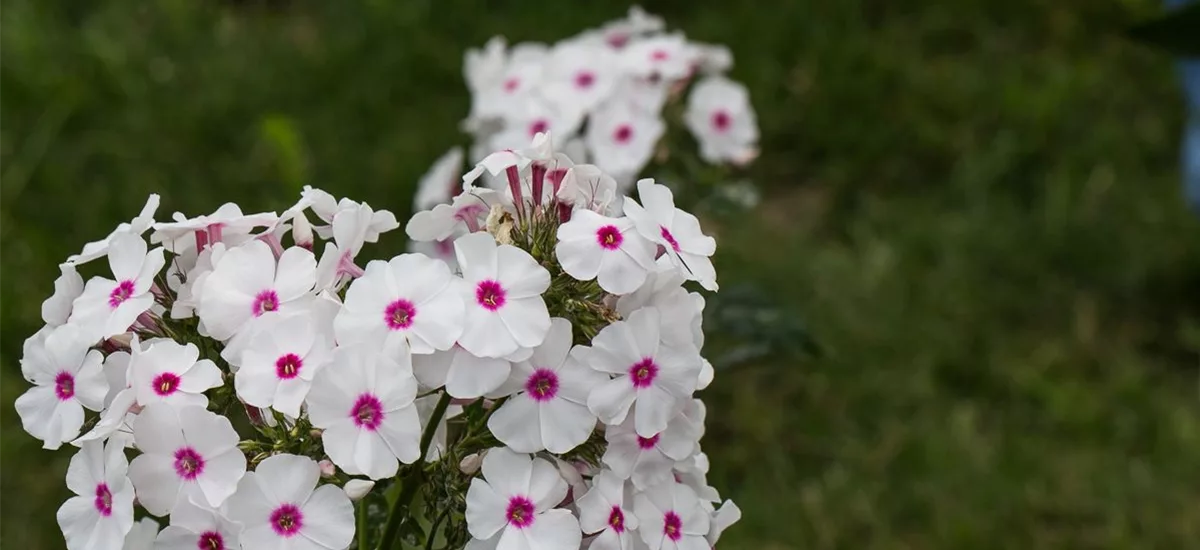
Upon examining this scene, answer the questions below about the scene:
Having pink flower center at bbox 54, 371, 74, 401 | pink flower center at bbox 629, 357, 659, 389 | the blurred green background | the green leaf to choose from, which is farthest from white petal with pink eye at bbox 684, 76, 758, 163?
pink flower center at bbox 54, 371, 74, 401

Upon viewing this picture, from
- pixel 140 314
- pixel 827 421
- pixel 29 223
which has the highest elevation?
pixel 140 314

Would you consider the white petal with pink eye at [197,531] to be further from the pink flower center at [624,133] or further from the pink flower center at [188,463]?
the pink flower center at [624,133]

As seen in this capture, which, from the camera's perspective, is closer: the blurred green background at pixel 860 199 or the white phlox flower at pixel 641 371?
the white phlox flower at pixel 641 371

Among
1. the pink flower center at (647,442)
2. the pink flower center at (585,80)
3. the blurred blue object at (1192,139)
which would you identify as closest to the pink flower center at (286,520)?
the pink flower center at (647,442)

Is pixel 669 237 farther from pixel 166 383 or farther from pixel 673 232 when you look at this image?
pixel 166 383

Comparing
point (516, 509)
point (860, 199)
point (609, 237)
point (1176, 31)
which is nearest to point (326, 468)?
point (516, 509)

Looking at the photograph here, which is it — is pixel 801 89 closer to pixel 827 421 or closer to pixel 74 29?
pixel 827 421

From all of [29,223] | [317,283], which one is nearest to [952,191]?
[29,223]
